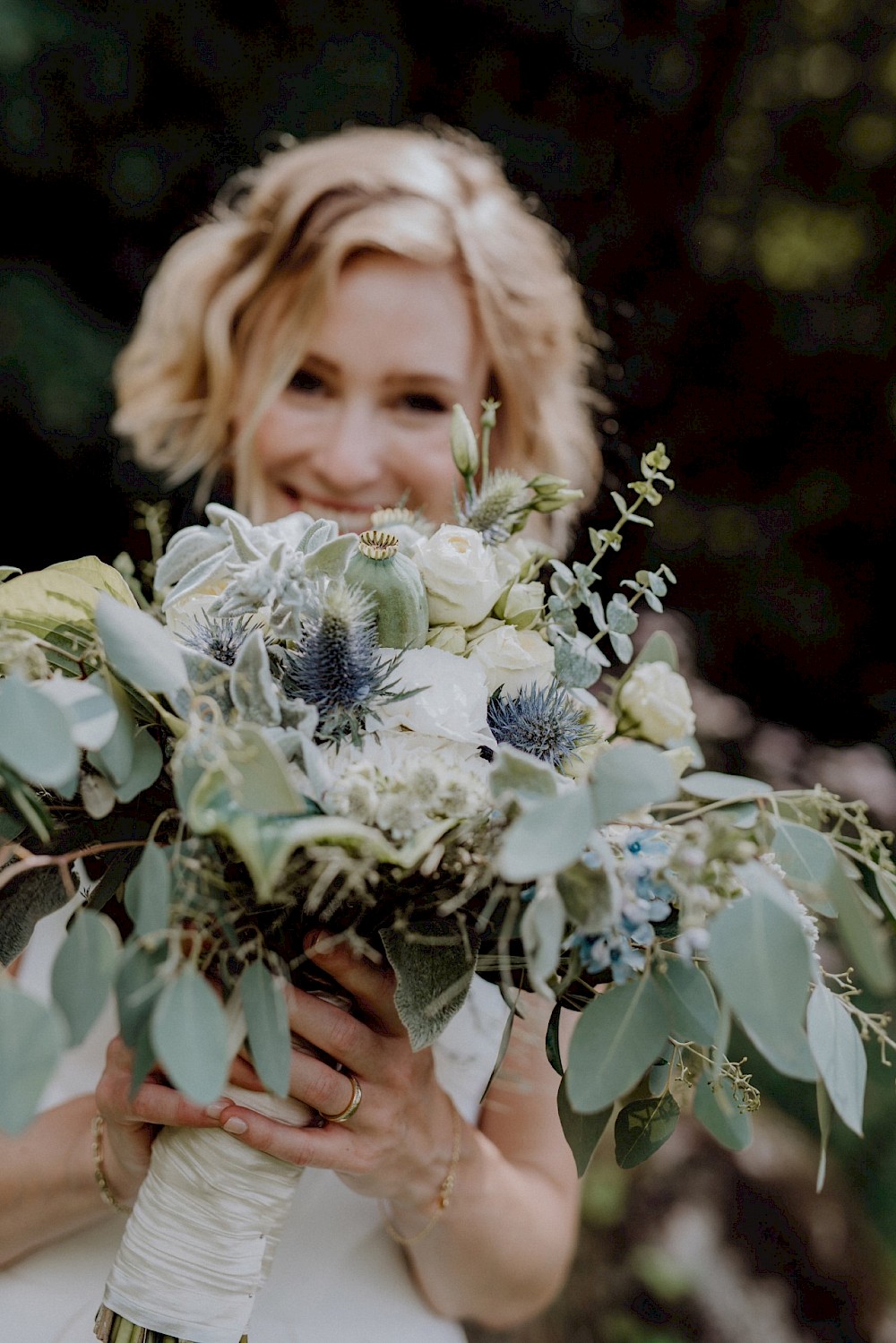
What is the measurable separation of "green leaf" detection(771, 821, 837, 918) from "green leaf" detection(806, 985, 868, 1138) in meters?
0.06

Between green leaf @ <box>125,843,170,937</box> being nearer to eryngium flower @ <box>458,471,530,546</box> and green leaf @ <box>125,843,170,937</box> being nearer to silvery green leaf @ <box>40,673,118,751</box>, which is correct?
silvery green leaf @ <box>40,673,118,751</box>

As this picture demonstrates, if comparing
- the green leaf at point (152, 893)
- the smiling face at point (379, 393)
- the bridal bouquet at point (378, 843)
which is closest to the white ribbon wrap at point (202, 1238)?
the bridal bouquet at point (378, 843)

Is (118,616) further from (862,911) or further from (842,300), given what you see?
(842,300)

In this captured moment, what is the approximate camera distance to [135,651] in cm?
50

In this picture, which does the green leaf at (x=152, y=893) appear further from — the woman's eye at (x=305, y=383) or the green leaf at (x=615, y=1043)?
the woman's eye at (x=305, y=383)

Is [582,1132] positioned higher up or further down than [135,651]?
further down

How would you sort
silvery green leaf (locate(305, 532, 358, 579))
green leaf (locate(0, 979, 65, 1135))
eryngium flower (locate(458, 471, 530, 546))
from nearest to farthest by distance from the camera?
green leaf (locate(0, 979, 65, 1135)) < silvery green leaf (locate(305, 532, 358, 579)) < eryngium flower (locate(458, 471, 530, 546))

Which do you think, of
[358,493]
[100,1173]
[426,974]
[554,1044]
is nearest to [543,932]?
[426,974]

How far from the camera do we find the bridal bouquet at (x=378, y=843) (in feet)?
1.45

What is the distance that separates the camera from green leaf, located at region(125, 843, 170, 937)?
0.46 metres

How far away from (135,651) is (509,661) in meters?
0.24

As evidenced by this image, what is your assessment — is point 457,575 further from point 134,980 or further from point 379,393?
point 379,393

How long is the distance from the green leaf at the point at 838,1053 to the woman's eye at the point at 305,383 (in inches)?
37.0

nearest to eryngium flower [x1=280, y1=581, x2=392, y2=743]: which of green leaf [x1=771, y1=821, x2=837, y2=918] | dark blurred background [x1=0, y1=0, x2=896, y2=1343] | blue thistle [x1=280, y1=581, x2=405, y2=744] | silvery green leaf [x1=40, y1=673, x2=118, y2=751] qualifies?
blue thistle [x1=280, y1=581, x2=405, y2=744]
